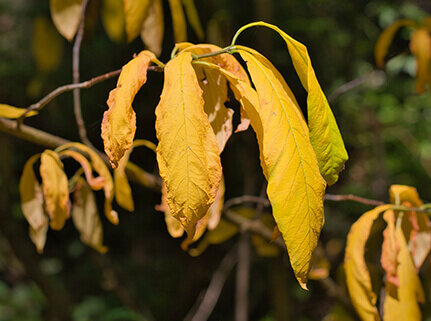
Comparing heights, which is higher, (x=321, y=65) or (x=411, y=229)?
(x=411, y=229)

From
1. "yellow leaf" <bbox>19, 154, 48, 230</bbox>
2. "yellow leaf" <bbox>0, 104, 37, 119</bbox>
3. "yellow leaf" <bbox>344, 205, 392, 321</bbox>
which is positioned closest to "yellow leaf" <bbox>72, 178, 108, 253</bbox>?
"yellow leaf" <bbox>19, 154, 48, 230</bbox>

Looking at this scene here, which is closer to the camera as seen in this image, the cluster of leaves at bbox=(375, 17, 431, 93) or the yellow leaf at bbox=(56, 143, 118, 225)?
the yellow leaf at bbox=(56, 143, 118, 225)

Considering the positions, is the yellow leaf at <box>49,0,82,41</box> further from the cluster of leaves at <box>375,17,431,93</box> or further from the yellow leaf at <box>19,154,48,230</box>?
the cluster of leaves at <box>375,17,431,93</box>

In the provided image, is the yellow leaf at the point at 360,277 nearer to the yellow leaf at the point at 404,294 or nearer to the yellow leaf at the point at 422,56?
the yellow leaf at the point at 404,294

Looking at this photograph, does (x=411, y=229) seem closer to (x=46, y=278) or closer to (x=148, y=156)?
(x=46, y=278)

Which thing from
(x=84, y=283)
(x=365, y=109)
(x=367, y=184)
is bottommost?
(x=84, y=283)

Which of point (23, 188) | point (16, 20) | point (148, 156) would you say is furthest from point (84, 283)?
point (23, 188)

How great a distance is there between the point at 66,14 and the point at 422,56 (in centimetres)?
73

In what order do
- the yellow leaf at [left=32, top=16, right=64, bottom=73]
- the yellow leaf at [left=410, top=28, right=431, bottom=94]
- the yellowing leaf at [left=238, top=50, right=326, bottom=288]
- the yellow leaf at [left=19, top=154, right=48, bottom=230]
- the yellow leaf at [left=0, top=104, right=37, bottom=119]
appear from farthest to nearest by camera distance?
the yellow leaf at [left=32, top=16, right=64, bottom=73] < the yellow leaf at [left=410, top=28, right=431, bottom=94] < the yellow leaf at [left=19, top=154, right=48, bottom=230] < the yellow leaf at [left=0, top=104, right=37, bottom=119] < the yellowing leaf at [left=238, top=50, right=326, bottom=288]

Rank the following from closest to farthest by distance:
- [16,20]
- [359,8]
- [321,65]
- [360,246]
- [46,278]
A: [360,246], [46,278], [321,65], [359,8], [16,20]

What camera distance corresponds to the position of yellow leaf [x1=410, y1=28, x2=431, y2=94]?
91cm

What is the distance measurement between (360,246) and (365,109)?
162 cm

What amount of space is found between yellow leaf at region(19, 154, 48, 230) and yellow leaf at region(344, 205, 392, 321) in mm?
440

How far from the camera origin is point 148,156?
164cm
